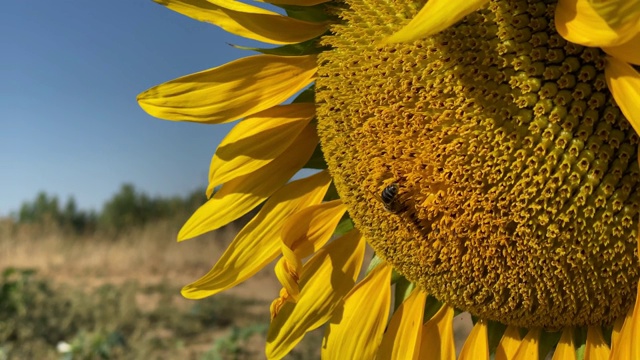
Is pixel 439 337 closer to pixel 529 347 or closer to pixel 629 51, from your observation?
pixel 529 347

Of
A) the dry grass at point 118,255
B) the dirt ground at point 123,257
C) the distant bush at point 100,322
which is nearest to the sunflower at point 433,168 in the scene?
the distant bush at point 100,322

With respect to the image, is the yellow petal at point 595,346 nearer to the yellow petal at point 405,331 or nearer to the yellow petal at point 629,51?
the yellow petal at point 405,331

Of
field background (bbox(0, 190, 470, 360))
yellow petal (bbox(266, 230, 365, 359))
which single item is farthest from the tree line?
yellow petal (bbox(266, 230, 365, 359))

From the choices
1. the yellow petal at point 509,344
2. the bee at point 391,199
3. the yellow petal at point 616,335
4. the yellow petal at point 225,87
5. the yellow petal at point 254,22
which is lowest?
the yellow petal at point 509,344

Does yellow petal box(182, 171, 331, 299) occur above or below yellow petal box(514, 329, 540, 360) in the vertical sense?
above

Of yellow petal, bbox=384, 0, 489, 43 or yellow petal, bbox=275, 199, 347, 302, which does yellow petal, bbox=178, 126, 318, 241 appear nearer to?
yellow petal, bbox=275, 199, 347, 302

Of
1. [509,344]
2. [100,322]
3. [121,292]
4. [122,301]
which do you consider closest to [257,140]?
[509,344]

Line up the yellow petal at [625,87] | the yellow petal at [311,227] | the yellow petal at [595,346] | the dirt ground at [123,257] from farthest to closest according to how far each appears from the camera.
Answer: the dirt ground at [123,257] → the yellow petal at [311,227] → the yellow petal at [595,346] → the yellow petal at [625,87]

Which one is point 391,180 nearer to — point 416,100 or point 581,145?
point 416,100
